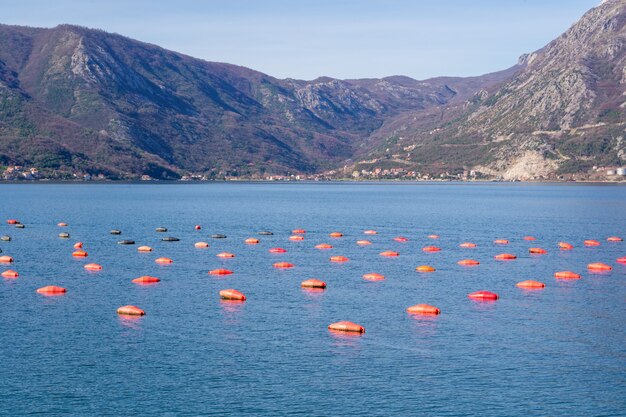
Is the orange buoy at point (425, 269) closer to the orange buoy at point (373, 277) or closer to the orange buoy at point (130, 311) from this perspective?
the orange buoy at point (373, 277)

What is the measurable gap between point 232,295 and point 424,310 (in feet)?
90.2

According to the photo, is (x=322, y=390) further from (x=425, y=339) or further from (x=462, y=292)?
(x=462, y=292)

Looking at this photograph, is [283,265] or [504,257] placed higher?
[504,257]

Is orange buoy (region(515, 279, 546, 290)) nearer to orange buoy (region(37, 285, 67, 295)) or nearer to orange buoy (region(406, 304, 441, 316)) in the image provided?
orange buoy (region(406, 304, 441, 316))

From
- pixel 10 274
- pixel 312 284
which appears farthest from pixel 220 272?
pixel 10 274

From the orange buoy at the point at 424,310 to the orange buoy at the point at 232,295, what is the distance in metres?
24.2

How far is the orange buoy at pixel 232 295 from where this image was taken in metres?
110

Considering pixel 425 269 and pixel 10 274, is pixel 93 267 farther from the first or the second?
pixel 425 269

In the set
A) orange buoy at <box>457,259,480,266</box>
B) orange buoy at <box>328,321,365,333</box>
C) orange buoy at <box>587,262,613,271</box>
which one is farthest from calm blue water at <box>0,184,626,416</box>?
orange buoy at <box>457,259,480,266</box>

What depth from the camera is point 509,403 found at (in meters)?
67.1

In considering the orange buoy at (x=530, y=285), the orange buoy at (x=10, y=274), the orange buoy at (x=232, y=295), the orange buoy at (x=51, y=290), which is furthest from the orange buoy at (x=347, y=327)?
the orange buoy at (x=10, y=274)

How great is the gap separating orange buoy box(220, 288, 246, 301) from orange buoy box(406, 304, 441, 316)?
953 inches

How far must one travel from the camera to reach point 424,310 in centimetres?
10088

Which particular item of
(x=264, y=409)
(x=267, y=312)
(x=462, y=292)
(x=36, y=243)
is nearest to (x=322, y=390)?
(x=264, y=409)
